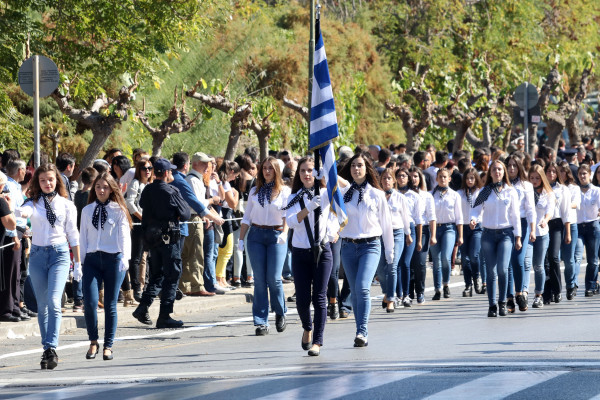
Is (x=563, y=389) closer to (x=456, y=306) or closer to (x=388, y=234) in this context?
(x=388, y=234)

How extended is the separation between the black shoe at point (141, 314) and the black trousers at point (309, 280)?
320 centimetres

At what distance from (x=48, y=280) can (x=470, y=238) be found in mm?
7556

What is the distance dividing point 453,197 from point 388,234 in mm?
5201

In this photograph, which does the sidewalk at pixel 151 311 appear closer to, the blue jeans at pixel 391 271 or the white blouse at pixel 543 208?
the blue jeans at pixel 391 271

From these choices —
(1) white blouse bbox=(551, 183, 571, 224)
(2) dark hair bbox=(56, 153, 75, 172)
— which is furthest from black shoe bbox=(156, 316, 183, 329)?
(1) white blouse bbox=(551, 183, 571, 224)

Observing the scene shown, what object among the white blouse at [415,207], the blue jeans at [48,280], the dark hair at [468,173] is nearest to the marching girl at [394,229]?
the white blouse at [415,207]

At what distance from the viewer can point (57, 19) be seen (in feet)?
69.5

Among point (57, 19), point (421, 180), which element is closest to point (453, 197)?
point (421, 180)

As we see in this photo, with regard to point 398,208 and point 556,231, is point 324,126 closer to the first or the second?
point 398,208

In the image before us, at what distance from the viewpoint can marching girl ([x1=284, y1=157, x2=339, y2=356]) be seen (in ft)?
37.7

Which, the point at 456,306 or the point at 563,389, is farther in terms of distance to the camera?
the point at 456,306

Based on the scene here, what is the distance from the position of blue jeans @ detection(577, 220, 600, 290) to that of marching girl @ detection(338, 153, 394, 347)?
5.90m

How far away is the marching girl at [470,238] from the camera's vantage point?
680 inches

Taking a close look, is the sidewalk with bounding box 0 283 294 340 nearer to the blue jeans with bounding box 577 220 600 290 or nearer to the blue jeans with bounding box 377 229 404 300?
the blue jeans with bounding box 377 229 404 300
